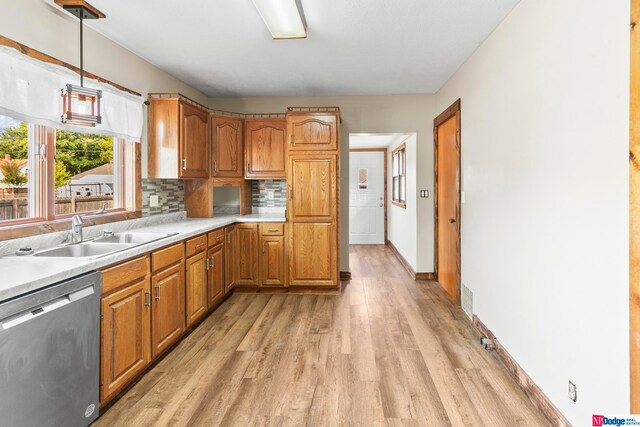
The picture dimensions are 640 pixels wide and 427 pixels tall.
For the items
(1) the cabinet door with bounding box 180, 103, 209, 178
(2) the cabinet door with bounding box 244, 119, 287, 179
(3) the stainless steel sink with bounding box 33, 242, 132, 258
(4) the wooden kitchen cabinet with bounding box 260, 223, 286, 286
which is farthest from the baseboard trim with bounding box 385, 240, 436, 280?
(3) the stainless steel sink with bounding box 33, 242, 132, 258

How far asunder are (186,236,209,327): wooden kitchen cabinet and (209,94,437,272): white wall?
2037 mm

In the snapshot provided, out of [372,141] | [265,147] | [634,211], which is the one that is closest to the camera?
[634,211]

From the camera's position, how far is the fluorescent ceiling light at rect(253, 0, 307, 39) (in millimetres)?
2338

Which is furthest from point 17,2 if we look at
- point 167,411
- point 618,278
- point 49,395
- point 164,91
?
point 618,278

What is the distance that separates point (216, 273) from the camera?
144 inches

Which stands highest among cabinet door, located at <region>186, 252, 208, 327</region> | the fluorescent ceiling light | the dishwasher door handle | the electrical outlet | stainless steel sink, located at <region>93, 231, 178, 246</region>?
the fluorescent ceiling light

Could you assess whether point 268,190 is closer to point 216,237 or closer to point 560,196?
point 216,237

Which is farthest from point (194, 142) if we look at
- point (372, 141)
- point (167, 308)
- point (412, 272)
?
point (372, 141)

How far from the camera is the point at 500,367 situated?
2523mm

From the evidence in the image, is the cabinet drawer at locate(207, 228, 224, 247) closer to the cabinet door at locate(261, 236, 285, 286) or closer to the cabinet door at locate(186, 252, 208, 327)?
the cabinet door at locate(186, 252, 208, 327)

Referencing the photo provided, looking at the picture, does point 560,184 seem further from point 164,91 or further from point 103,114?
point 164,91

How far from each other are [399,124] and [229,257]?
8.84ft

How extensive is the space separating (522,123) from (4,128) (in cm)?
315

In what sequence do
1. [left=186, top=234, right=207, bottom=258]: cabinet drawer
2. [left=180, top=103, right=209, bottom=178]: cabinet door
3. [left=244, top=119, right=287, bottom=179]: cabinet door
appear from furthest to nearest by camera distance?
1. [left=244, top=119, right=287, bottom=179]: cabinet door
2. [left=180, top=103, right=209, bottom=178]: cabinet door
3. [left=186, top=234, right=207, bottom=258]: cabinet drawer
